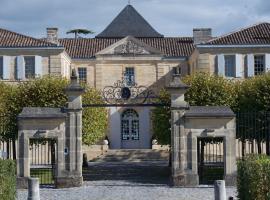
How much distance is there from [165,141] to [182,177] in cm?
666

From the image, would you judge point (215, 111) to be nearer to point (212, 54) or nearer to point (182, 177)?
point (182, 177)

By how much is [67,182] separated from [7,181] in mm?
6768

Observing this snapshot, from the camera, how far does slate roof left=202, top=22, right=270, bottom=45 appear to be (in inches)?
1403

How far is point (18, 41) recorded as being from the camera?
36.6 metres

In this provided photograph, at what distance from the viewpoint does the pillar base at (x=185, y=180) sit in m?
18.9

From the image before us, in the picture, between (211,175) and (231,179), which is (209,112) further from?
(211,175)

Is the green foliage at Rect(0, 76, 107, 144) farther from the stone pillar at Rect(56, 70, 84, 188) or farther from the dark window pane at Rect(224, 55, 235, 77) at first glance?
the dark window pane at Rect(224, 55, 235, 77)

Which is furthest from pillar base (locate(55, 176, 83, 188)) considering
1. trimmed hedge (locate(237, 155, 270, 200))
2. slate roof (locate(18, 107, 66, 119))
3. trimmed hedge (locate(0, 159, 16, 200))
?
trimmed hedge (locate(237, 155, 270, 200))

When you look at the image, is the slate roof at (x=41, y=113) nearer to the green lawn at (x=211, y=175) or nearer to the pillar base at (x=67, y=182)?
the pillar base at (x=67, y=182)

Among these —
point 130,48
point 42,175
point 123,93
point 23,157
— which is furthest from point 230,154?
point 130,48

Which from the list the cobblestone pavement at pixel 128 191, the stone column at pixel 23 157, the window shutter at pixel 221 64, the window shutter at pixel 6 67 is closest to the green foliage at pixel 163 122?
the cobblestone pavement at pixel 128 191

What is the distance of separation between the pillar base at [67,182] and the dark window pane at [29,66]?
59.7 feet

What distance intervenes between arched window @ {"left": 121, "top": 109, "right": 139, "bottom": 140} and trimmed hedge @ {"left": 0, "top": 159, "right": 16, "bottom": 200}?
2939cm

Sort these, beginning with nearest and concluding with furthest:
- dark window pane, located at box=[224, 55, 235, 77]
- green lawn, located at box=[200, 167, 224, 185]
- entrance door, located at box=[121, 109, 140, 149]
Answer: green lawn, located at box=[200, 167, 224, 185] → dark window pane, located at box=[224, 55, 235, 77] → entrance door, located at box=[121, 109, 140, 149]
